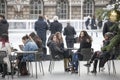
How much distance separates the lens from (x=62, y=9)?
56.2m

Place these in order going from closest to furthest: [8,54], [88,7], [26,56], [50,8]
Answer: [8,54] < [26,56] < [50,8] < [88,7]

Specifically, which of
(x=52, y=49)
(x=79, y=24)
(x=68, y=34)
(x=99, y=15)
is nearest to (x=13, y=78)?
(x=52, y=49)

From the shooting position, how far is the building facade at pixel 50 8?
55.6 m

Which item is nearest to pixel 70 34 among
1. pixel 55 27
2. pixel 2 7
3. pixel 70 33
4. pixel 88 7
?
pixel 70 33

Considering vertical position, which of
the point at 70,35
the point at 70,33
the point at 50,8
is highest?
the point at 50,8

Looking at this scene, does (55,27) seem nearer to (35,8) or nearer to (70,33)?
(70,33)

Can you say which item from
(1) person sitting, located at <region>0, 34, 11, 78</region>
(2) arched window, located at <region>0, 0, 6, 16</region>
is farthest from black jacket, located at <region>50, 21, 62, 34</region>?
(2) arched window, located at <region>0, 0, 6, 16</region>

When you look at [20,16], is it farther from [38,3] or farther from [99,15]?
[99,15]

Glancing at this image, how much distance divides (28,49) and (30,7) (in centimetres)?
4121

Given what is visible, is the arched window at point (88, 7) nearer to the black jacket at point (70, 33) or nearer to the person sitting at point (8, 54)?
the black jacket at point (70, 33)

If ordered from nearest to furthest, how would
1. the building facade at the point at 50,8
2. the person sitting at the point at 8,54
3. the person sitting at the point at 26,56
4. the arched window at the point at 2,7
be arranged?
the person sitting at the point at 8,54 < the person sitting at the point at 26,56 < the building facade at the point at 50,8 < the arched window at the point at 2,7

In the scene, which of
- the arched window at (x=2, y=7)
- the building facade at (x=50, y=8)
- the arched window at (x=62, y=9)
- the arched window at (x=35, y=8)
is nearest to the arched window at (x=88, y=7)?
the building facade at (x=50, y=8)

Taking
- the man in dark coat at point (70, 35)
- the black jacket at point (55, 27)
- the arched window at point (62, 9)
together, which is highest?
the arched window at point (62, 9)

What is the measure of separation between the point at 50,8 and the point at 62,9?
1.28 metres
